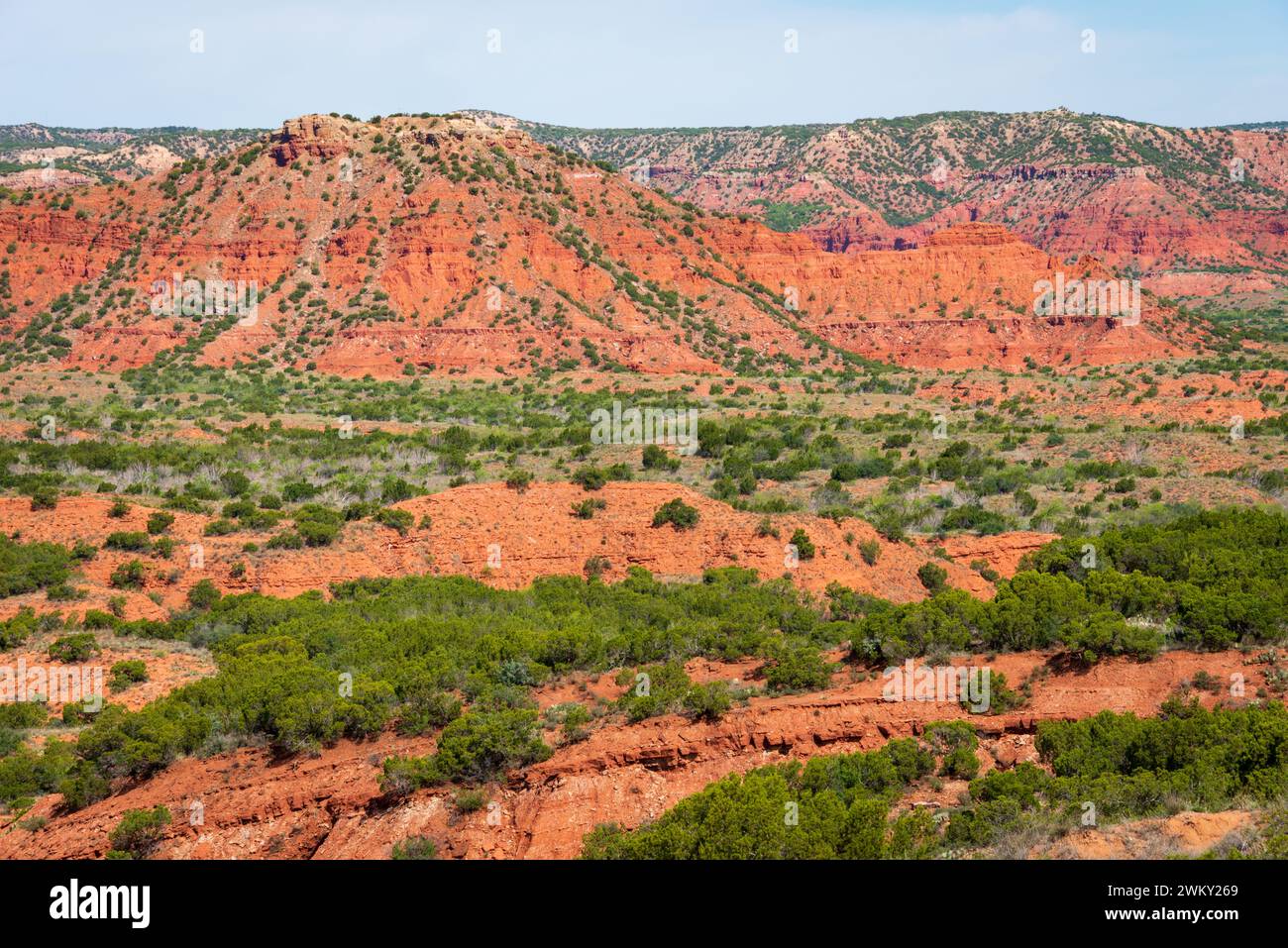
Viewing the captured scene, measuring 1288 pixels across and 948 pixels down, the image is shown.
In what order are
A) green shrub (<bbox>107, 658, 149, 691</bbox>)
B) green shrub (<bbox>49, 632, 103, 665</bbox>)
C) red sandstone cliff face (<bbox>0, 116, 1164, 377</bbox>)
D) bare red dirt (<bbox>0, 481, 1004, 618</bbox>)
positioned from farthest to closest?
red sandstone cliff face (<bbox>0, 116, 1164, 377</bbox>) < bare red dirt (<bbox>0, 481, 1004, 618</bbox>) < green shrub (<bbox>49, 632, 103, 665</bbox>) < green shrub (<bbox>107, 658, 149, 691</bbox>)

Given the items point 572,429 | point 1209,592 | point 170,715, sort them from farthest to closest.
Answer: point 572,429
point 1209,592
point 170,715

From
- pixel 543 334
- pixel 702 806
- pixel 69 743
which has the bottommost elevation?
pixel 69 743

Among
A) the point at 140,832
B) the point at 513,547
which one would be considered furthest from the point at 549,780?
the point at 513,547

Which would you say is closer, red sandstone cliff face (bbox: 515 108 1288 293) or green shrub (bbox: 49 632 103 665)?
green shrub (bbox: 49 632 103 665)

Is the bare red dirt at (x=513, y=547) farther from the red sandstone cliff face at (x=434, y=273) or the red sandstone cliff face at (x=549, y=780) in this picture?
the red sandstone cliff face at (x=434, y=273)

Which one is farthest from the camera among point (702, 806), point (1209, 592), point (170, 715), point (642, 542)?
point (642, 542)

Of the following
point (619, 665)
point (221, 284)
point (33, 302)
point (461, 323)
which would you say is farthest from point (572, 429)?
point (33, 302)

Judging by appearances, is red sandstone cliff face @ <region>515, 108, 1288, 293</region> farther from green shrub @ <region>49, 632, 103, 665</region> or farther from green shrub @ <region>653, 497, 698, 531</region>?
green shrub @ <region>49, 632, 103, 665</region>

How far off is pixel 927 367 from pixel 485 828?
7153 centimetres

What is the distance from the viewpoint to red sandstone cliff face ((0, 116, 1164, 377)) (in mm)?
68500

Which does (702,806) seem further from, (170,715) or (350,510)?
(350,510)

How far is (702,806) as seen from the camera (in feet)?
36.3

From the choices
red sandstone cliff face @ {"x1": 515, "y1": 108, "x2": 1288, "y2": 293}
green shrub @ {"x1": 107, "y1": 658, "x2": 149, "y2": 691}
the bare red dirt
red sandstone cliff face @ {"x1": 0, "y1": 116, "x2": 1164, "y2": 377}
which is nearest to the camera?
green shrub @ {"x1": 107, "y1": 658, "x2": 149, "y2": 691}

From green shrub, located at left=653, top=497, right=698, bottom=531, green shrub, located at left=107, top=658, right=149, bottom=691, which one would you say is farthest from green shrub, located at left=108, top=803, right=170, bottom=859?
green shrub, located at left=653, top=497, right=698, bottom=531
